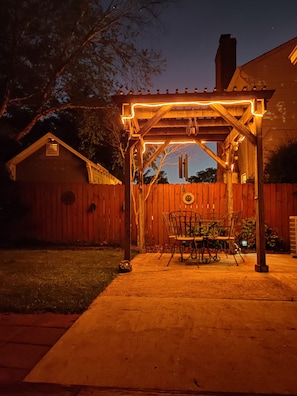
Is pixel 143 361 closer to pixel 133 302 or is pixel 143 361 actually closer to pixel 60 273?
pixel 133 302

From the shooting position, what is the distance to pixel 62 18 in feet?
36.1

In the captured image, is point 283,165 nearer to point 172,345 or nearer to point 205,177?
point 172,345

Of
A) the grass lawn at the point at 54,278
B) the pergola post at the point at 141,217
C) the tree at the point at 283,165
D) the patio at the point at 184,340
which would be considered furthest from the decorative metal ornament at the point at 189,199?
the patio at the point at 184,340

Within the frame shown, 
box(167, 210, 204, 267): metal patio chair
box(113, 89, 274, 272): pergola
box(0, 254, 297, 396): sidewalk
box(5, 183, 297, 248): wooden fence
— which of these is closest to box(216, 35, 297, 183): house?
box(5, 183, 297, 248): wooden fence

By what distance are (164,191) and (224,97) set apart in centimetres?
466

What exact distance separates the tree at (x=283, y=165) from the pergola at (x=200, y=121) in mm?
3443

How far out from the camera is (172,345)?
124 inches

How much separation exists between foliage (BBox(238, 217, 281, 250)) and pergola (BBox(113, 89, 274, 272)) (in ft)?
2.98

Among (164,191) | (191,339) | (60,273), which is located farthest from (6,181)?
(191,339)

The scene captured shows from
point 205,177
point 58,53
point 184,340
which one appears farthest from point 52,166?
point 205,177

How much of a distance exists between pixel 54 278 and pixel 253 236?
556cm

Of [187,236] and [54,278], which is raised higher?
[187,236]

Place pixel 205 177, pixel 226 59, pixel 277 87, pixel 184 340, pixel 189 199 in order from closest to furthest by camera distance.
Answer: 1. pixel 184 340
2. pixel 189 199
3. pixel 277 87
4. pixel 226 59
5. pixel 205 177

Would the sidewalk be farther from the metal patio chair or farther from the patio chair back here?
the patio chair back
